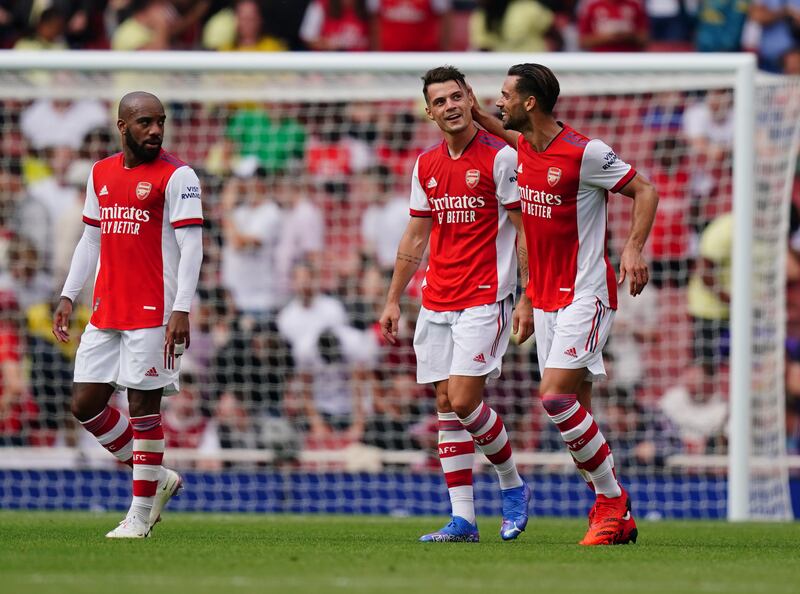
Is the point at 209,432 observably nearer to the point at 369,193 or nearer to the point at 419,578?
the point at 369,193

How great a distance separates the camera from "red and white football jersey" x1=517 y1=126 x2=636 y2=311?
838 centimetres

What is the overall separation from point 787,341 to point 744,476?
2.59 meters

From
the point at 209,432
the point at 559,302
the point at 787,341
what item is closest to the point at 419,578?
the point at 559,302

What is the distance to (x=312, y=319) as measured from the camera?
1432 centimetres

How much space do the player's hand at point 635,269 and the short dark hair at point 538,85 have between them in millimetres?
1010

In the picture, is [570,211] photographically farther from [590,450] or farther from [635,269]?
[590,450]

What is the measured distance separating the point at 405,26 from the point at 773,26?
13.4 ft

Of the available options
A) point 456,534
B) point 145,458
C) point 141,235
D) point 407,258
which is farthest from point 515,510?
point 141,235

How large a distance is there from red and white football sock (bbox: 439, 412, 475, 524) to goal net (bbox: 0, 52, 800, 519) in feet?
12.7

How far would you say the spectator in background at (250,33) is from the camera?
17.2 m

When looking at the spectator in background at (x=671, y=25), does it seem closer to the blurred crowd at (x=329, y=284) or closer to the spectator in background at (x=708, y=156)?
the blurred crowd at (x=329, y=284)

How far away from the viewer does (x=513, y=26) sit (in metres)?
17.2

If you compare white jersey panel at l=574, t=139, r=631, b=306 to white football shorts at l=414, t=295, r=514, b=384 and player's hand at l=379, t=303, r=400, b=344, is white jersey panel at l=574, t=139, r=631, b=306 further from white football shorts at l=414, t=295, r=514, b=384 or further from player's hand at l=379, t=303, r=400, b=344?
player's hand at l=379, t=303, r=400, b=344

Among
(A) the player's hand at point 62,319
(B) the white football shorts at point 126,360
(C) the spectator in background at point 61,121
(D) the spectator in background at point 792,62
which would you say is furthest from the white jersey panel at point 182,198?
(D) the spectator in background at point 792,62
